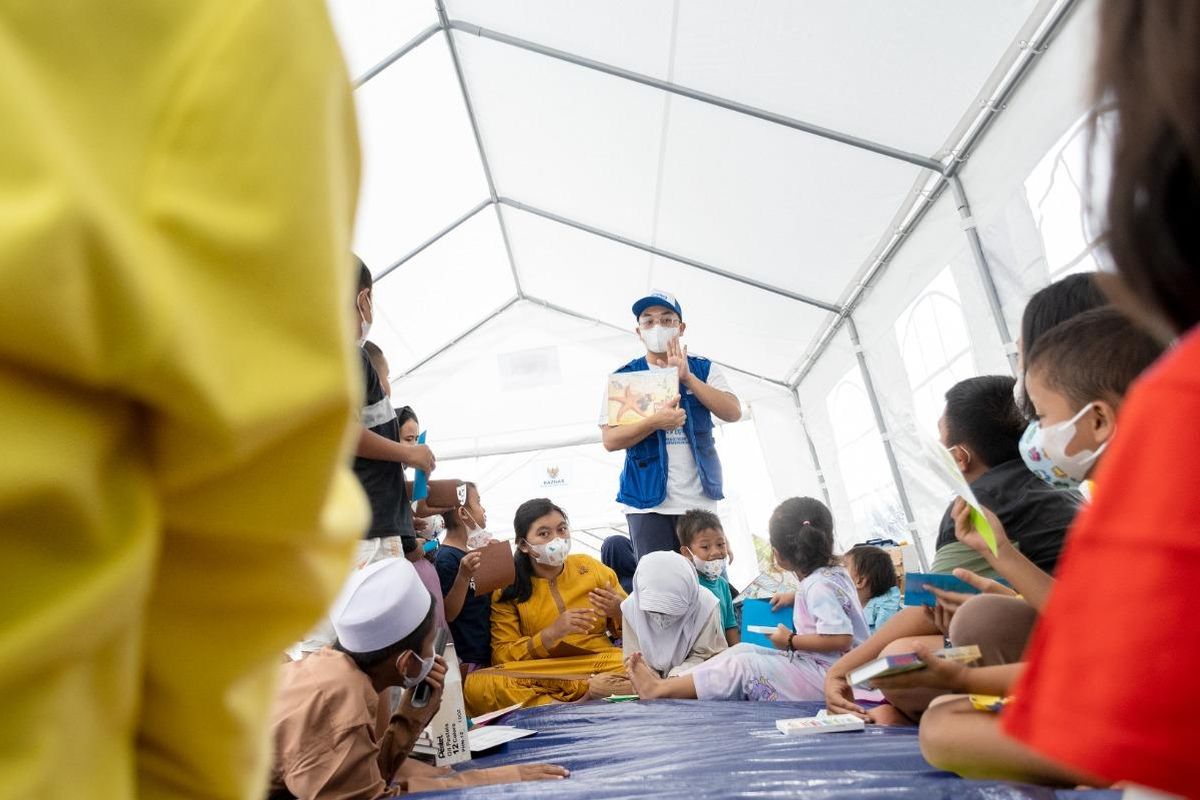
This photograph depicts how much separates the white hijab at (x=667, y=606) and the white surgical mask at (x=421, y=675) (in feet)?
Result: 4.78

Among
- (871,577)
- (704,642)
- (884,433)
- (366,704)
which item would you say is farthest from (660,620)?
(884,433)

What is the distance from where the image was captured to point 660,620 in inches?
140

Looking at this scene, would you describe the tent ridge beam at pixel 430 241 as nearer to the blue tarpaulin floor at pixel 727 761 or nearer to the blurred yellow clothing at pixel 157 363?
the blue tarpaulin floor at pixel 727 761

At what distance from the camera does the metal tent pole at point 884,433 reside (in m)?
5.62

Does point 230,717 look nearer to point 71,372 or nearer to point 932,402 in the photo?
point 71,372

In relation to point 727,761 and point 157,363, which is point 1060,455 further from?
point 157,363

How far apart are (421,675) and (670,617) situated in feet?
5.67

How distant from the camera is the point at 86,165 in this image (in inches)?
13.9

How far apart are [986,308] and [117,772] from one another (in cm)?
441

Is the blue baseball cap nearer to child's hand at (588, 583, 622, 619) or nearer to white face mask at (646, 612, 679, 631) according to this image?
white face mask at (646, 612, 679, 631)

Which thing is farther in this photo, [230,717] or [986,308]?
[986,308]

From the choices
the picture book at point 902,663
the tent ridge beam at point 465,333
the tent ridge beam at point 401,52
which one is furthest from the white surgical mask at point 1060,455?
the tent ridge beam at point 465,333

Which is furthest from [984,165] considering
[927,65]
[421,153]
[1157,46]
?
[1157,46]

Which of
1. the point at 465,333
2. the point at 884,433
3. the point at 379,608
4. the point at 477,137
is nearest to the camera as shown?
the point at 379,608
